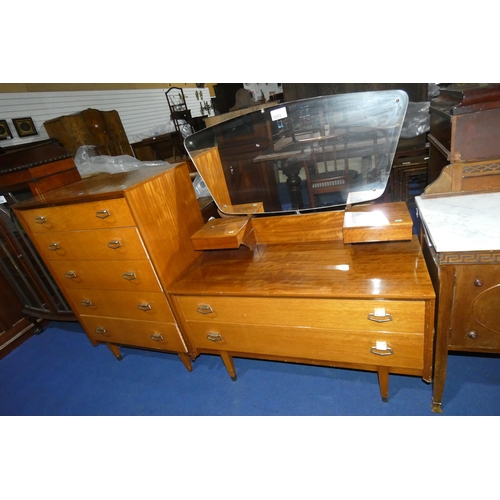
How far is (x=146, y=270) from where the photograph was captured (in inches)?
64.6

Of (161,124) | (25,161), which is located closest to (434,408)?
(25,161)

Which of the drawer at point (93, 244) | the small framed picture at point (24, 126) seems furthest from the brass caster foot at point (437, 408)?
the small framed picture at point (24, 126)

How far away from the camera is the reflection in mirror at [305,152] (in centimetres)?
140

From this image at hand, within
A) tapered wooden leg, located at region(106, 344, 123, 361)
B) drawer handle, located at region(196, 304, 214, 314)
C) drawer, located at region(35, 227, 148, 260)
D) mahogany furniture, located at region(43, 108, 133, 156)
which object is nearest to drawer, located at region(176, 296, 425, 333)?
drawer handle, located at region(196, 304, 214, 314)

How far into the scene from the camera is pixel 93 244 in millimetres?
1676

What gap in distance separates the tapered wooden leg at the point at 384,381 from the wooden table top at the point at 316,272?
1.55ft

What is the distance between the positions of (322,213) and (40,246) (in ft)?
5.77

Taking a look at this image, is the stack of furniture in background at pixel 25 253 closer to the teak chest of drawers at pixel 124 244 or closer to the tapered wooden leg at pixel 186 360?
the teak chest of drawers at pixel 124 244

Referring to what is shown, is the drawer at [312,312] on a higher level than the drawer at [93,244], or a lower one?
lower

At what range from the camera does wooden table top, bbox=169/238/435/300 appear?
127 centimetres

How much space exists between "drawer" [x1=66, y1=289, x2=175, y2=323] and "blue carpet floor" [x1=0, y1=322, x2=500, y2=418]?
514mm

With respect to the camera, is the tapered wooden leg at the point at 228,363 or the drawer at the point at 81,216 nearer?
the drawer at the point at 81,216

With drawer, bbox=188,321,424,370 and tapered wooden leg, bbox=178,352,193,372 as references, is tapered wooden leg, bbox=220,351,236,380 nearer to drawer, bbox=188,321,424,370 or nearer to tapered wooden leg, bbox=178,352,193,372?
drawer, bbox=188,321,424,370

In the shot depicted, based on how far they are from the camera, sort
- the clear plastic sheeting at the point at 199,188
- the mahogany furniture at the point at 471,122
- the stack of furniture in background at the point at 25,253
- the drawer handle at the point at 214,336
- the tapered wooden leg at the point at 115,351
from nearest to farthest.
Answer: the mahogany furniture at the point at 471,122, the drawer handle at the point at 214,336, the stack of furniture in background at the point at 25,253, the tapered wooden leg at the point at 115,351, the clear plastic sheeting at the point at 199,188
